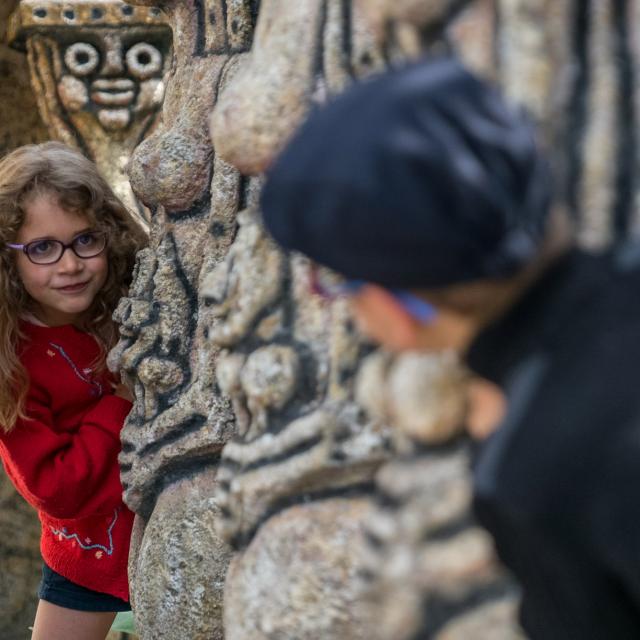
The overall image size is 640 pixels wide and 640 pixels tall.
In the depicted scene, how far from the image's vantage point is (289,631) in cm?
106

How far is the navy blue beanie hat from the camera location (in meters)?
0.69

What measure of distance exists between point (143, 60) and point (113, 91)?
0.36 feet

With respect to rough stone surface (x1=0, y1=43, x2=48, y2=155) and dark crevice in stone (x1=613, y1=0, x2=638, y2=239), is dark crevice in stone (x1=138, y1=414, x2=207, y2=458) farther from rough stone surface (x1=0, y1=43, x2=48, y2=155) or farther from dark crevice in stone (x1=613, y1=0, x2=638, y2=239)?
rough stone surface (x1=0, y1=43, x2=48, y2=155)

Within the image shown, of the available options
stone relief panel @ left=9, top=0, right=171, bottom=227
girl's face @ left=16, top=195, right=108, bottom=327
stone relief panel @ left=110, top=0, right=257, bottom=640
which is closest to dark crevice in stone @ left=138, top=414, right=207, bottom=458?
stone relief panel @ left=110, top=0, right=257, bottom=640

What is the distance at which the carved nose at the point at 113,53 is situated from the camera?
270 cm

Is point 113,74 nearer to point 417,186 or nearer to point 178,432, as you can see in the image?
point 178,432

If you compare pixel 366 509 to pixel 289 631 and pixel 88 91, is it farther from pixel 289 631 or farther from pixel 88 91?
pixel 88 91

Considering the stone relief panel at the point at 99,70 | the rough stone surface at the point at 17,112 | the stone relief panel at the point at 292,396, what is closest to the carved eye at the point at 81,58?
the stone relief panel at the point at 99,70

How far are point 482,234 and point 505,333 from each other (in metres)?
0.08

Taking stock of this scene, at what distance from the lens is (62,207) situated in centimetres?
192

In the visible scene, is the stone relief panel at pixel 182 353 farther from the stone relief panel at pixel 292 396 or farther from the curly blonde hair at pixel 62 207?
the stone relief panel at pixel 292 396

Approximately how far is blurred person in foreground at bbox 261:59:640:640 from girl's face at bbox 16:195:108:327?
4.01 ft

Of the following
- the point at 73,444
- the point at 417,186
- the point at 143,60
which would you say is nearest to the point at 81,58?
the point at 143,60

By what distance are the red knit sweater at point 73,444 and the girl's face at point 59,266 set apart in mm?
75
